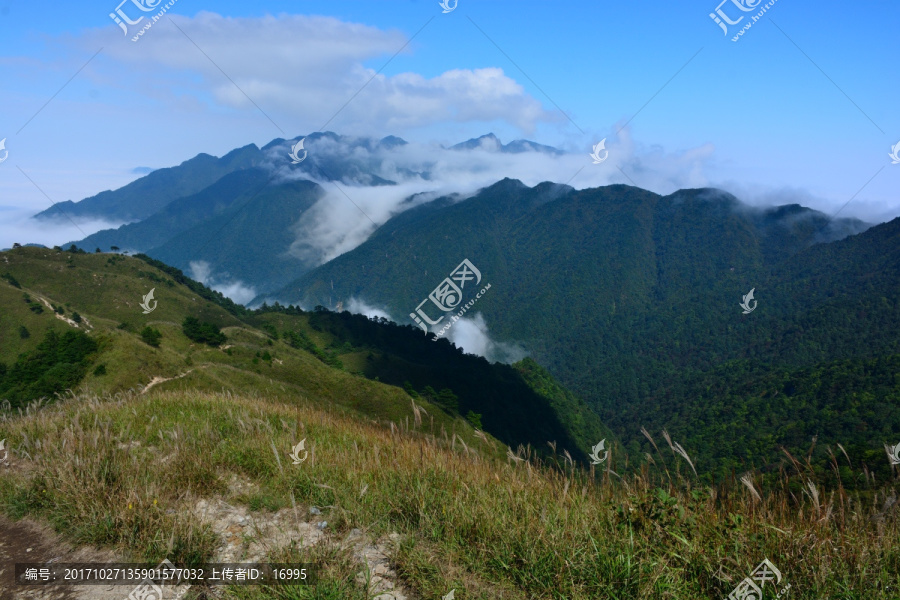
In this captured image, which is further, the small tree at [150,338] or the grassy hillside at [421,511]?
the small tree at [150,338]

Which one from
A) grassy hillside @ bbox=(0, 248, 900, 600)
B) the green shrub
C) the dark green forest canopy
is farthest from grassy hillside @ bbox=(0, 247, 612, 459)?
grassy hillside @ bbox=(0, 248, 900, 600)

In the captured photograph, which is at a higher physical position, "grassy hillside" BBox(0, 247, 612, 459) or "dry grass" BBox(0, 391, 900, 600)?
"dry grass" BBox(0, 391, 900, 600)

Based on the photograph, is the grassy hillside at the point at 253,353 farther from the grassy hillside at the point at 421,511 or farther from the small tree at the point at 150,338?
the grassy hillside at the point at 421,511

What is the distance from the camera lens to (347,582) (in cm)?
330

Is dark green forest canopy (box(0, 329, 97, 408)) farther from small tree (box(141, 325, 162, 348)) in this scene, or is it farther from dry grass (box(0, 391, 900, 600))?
dry grass (box(0, 391, 900, 600))

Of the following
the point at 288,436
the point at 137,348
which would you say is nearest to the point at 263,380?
the point at 137,348

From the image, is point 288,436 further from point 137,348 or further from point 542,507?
point 137,348

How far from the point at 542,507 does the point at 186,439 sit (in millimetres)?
3762

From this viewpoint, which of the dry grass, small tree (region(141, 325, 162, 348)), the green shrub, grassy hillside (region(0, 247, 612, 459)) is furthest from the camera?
the green shrub

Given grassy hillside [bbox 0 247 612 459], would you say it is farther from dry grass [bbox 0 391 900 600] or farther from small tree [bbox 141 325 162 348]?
dry grass [bbox 0 391 900 600]

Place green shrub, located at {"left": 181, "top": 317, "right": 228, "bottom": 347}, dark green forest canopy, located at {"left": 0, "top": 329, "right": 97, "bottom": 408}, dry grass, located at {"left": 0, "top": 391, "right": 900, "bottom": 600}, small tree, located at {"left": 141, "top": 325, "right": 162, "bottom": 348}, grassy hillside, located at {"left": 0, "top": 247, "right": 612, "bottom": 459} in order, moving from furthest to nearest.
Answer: green shrub, located at {"left": 181, "top": 317, "right": 228, "bottom": 347}
small tree, located at {"left": 141, "top": 325, "right": 162, "bottom": 348}
grassy hillside, located at {"left": 0, "top": 247, "right": 612, "bottom": 459}
dark green forest canopy, located at {"left": 0, "top": 329, "right": 97, "bottom": 408}
dry grass, located at {"left": 0, "top": 391, "right": 900, "bottom": 600}

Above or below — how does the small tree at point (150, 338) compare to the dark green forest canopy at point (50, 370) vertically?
above

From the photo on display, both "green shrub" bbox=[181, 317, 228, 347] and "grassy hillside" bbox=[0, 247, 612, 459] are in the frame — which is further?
"green shrub" bbox=[181, 317, 228, 347]

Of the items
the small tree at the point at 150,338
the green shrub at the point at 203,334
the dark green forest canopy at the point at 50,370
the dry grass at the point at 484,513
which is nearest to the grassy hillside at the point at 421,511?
the dry grass at the point at 484,513
